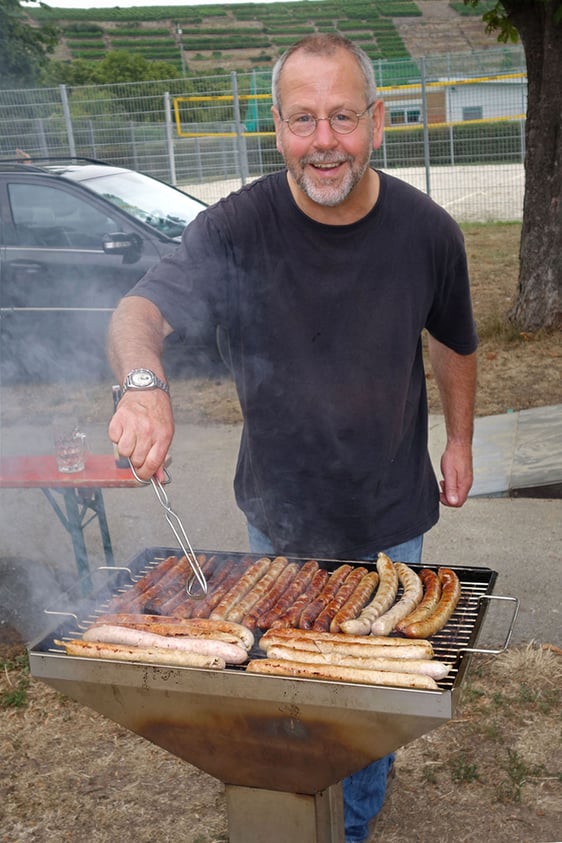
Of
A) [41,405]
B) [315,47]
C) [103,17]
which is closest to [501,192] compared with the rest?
[41,405]

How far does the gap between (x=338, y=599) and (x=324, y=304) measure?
33.7 inches

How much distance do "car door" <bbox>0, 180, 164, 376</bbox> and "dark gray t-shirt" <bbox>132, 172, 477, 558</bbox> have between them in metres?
5.26

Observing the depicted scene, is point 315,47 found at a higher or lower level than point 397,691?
higher

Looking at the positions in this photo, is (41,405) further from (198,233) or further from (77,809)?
(198,233)

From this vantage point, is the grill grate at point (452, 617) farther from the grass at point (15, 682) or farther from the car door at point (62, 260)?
the car door at point (62, 260)

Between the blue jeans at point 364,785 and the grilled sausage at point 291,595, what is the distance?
369mm

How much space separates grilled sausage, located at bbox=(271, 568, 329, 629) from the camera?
230 centimetres

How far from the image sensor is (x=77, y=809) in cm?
345

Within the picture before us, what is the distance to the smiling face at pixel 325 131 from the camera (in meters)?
2.51

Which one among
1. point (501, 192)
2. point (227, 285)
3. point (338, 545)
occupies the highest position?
point (227, 285)

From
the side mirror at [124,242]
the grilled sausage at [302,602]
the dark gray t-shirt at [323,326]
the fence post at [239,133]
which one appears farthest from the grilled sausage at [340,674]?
the fence post at [239,133]

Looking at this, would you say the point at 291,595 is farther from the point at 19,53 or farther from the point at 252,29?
the point at 252,29

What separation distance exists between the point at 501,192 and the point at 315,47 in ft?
56.8

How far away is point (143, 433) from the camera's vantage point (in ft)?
6.92
